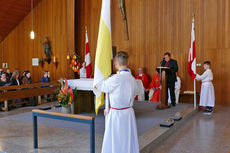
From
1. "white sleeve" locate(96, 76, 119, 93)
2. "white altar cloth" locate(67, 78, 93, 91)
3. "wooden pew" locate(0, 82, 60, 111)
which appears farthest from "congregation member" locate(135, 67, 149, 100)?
"white sleeve" locate(96, 76, 119, 93)

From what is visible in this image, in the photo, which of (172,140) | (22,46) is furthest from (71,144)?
(22,46)

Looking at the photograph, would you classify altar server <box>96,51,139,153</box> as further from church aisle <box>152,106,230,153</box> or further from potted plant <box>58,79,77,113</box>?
potted plant <box>58,79,77,113</box>

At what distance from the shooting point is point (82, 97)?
6578 mm

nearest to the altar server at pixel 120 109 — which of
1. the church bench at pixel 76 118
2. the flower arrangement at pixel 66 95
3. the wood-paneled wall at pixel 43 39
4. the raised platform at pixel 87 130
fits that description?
the church bench at pixel 76 118

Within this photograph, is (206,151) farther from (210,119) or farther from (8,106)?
(8,106)

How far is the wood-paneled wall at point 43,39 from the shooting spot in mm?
11695

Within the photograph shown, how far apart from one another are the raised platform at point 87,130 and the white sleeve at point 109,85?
133cm

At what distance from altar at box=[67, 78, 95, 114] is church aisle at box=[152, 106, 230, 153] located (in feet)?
8.14

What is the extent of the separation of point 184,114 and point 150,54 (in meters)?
4.09

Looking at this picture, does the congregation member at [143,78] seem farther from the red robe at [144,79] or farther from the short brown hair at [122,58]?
the short brown hair at [122,58]

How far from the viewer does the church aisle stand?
415 centimetres

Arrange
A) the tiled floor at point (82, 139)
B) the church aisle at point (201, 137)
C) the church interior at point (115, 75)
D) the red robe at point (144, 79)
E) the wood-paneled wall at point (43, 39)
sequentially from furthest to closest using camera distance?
1. the wood-paneled wall at point (43, 39)
2. the red robe at point (144, 79)
3. the church aisle at point (201, 137)
4. the tiled floor at point (82, 139)
5. the church interior at point (115, 75)

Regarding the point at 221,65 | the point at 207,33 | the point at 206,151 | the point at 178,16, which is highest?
the point at 178,16

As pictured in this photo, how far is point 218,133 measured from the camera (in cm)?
509
